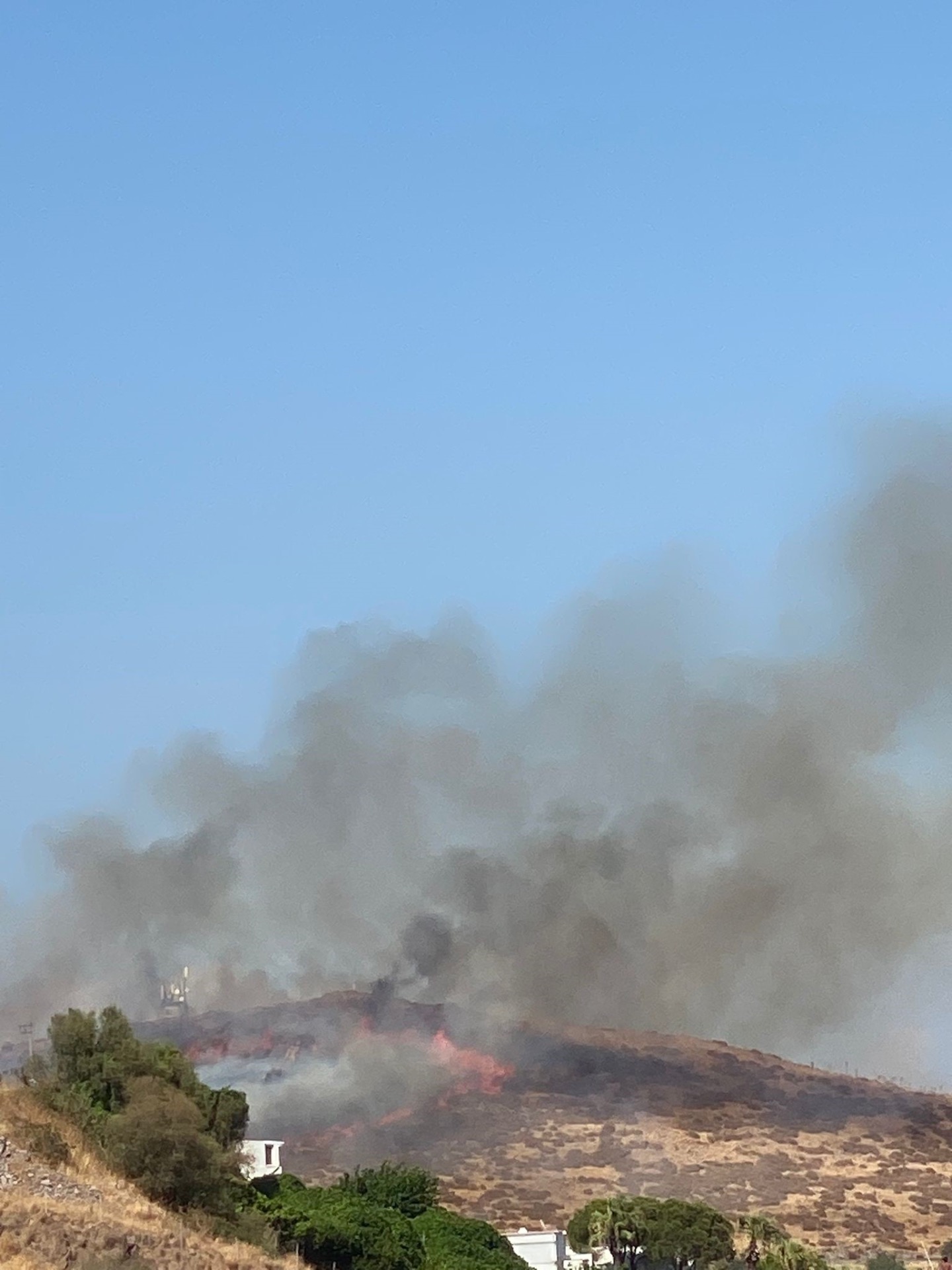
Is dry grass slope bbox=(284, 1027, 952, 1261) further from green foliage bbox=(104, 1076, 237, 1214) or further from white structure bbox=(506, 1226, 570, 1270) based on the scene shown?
green foliage bbox=(104, 1076, 237, 1214)

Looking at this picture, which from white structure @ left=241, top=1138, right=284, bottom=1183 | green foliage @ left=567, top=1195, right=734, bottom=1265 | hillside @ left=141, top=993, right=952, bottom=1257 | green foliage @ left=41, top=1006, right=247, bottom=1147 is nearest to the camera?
green foliage @ left=41, top=1006, right=247, bottom=1147

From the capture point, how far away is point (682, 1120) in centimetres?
11394

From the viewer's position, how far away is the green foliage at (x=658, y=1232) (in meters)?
74.4

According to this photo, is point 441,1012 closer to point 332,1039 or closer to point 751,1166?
point 332,1039

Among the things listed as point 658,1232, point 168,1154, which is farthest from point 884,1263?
point 168,1154

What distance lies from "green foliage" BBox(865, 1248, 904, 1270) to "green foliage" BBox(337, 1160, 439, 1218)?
1817cm

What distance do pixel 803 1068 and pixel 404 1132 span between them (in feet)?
133

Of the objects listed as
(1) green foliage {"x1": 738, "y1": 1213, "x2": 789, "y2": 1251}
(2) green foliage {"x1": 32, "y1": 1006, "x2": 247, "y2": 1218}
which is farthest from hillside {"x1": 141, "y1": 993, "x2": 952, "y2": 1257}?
(2) green foliage {"x1": 32, "y1": 1006, "x2": 247, "y2": 1218}

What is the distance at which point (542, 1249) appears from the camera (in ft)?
241

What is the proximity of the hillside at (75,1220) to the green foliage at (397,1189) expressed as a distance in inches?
871

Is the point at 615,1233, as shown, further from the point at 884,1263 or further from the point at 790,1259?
the point at 884,1263

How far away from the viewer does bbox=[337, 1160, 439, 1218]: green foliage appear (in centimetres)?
6688

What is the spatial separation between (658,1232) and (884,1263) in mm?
9179

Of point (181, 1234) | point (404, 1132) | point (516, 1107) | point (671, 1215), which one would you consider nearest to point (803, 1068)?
point (516, 1107)
